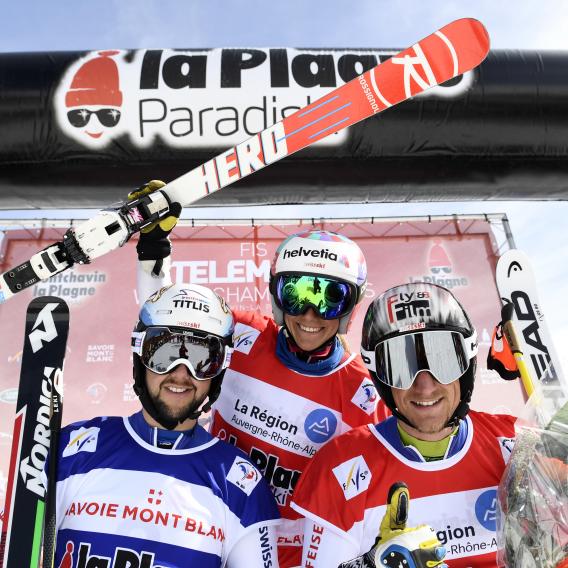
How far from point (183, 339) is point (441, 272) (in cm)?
→ 541

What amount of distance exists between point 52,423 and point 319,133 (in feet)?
6.69

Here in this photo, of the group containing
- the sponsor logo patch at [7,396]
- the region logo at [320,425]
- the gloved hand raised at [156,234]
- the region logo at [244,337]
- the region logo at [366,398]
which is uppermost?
the sponsor logo patch at [7,396]

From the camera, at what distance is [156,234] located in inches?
108

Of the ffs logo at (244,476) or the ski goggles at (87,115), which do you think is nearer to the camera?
the ffs logo at (244,476)

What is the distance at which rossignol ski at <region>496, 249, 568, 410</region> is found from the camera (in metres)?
2.16

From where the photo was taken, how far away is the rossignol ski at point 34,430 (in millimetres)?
2033

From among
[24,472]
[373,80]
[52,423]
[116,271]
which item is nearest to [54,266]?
[52,423]

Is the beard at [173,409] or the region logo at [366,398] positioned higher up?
the region logo at [366,398]

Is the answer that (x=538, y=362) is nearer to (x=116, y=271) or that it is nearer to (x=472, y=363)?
(x=472, y=363)

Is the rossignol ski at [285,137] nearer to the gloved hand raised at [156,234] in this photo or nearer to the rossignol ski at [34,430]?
the gloved hand raised at [156,234]

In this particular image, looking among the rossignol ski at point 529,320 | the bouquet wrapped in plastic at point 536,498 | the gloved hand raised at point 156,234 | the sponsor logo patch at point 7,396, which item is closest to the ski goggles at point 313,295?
the gloved hand raised at point 156,234

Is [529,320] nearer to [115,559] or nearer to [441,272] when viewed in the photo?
[115,559]

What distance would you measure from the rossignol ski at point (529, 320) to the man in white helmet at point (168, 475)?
1.30 metres

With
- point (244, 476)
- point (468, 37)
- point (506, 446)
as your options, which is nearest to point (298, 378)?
point (244, 476)
